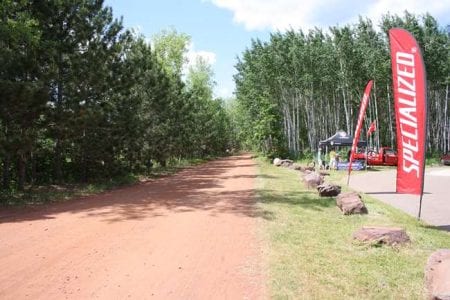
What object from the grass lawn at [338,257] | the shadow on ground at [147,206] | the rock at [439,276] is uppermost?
the rock at [439,276]

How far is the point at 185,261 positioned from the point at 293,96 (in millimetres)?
44961

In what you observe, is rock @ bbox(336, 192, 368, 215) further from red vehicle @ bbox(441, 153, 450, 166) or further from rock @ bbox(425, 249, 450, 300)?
red vehicle @ bbox(441, 153, 450, 166)

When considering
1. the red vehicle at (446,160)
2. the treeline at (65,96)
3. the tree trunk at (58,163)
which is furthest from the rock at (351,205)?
the red vehicle at (446,160)

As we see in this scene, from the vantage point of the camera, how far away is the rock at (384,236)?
25.8 ft

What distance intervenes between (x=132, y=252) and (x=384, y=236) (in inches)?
170

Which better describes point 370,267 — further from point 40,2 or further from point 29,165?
point 29,165

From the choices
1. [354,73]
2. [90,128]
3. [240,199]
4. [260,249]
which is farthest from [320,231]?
[354,73]

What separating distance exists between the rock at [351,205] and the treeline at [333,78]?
30.5 m

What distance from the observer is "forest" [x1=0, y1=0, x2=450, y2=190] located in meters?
15.0

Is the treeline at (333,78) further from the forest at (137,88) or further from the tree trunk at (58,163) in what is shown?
the tree trunk at (58,163)

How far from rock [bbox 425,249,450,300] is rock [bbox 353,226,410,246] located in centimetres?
193

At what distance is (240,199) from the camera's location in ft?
47.7

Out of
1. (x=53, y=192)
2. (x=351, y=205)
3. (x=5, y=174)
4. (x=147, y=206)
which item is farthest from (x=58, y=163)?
(x=351, y=205)

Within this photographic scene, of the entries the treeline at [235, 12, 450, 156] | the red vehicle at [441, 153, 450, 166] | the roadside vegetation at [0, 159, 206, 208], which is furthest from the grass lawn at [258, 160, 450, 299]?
the treeline at [235, 12, 450, 156]
